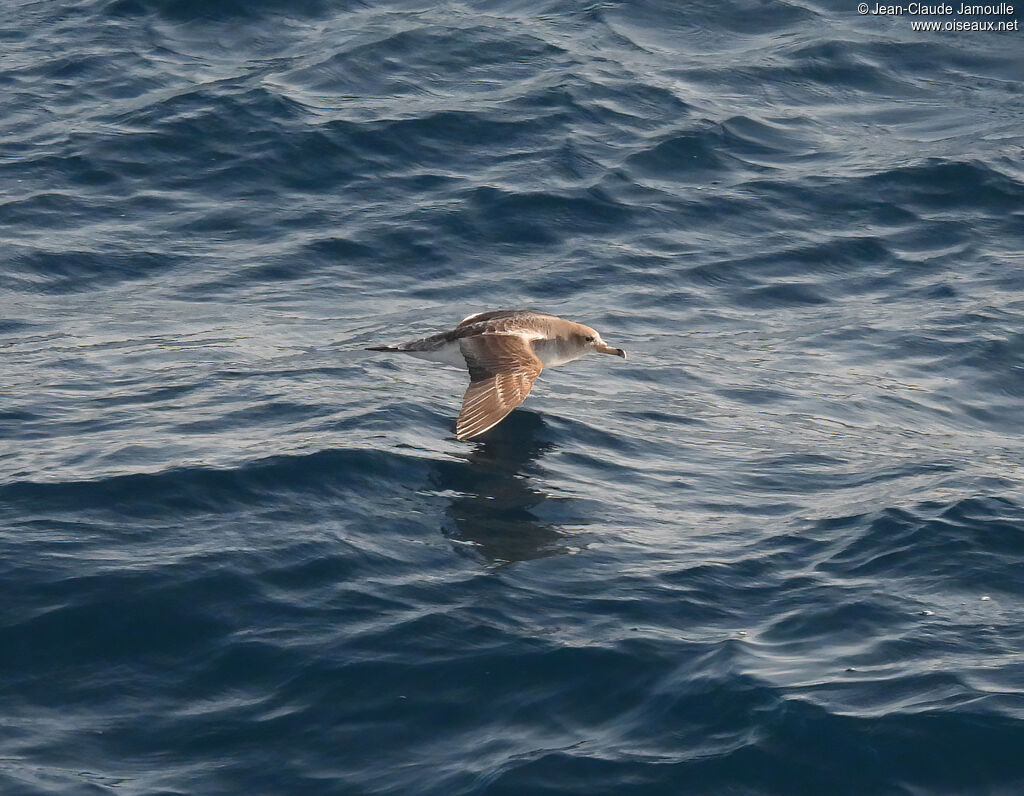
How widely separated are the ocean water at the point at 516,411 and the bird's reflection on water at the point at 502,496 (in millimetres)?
49

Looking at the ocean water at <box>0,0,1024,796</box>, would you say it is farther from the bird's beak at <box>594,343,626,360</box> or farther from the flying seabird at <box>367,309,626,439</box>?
the bird's beak at <box>594,343,626,360</box>

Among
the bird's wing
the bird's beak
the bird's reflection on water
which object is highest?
the bird's wing

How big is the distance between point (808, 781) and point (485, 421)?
189 inches

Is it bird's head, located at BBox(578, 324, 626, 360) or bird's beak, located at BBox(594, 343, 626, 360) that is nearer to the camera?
bird's head, located at BBox(578, 324, 626, 360)

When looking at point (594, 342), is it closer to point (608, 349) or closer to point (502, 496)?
point (608, 349)

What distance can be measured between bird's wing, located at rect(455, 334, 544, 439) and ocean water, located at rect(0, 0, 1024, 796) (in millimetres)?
467

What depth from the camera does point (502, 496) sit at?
11.6 m

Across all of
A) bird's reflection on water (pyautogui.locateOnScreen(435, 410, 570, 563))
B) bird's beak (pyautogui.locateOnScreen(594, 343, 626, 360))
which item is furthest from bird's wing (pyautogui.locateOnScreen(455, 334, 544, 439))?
bird's beak (pyautogui.locateOnScreen(594, 343, 626, 360))

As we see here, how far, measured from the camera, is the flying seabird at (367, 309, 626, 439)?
1220cm

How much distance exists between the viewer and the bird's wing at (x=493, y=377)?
12.0 m

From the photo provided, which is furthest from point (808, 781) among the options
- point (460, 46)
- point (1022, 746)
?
point (460, 46)

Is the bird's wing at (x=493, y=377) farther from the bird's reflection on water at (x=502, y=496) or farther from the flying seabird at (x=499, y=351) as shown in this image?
the bird's reflection on water at (x=502, y=496)

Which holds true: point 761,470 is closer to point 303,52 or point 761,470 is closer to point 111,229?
point 111,229

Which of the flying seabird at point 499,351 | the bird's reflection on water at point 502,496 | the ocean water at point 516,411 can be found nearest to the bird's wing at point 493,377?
the flying seabird at point 499,351
